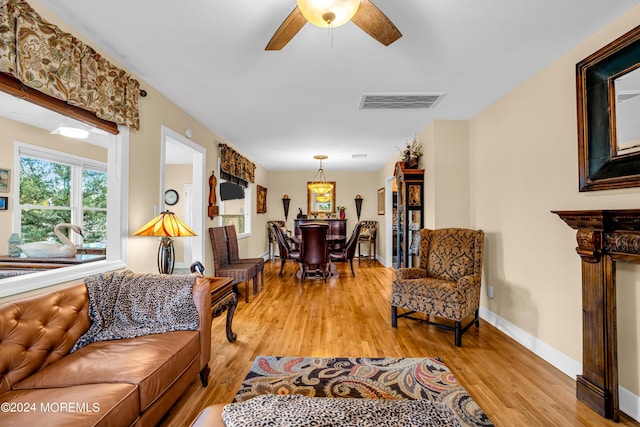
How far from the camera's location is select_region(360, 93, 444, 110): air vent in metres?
2.92

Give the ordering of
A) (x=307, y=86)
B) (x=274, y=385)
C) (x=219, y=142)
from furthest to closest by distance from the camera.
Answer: (x=219, y=142) → (x=307, y=86) → (x=274, y=385)

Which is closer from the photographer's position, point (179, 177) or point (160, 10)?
point (160, 10)

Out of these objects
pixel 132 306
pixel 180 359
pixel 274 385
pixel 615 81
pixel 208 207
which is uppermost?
pixel 615 81

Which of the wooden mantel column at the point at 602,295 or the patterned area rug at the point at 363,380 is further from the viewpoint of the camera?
the patterned area rug at the point at 363,380

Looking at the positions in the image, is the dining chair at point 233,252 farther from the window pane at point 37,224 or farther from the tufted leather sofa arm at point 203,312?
the tufted leather sofa arm at point 203,312

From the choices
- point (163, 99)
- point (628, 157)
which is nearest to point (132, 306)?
point (163, 99)

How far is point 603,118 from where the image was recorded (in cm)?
186

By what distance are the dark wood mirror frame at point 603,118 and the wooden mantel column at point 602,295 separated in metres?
0.28

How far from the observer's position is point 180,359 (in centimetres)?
166

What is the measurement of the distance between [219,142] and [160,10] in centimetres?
276

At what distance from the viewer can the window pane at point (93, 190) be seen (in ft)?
13.0

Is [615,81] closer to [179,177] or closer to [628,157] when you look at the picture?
[628,157]

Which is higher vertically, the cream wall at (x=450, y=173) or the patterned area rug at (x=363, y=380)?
the cream wall at (x=450, y=173)

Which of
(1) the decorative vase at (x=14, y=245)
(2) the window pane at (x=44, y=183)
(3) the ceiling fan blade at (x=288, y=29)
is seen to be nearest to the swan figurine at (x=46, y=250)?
(1) the decorative vase at (x=14, y=245)
